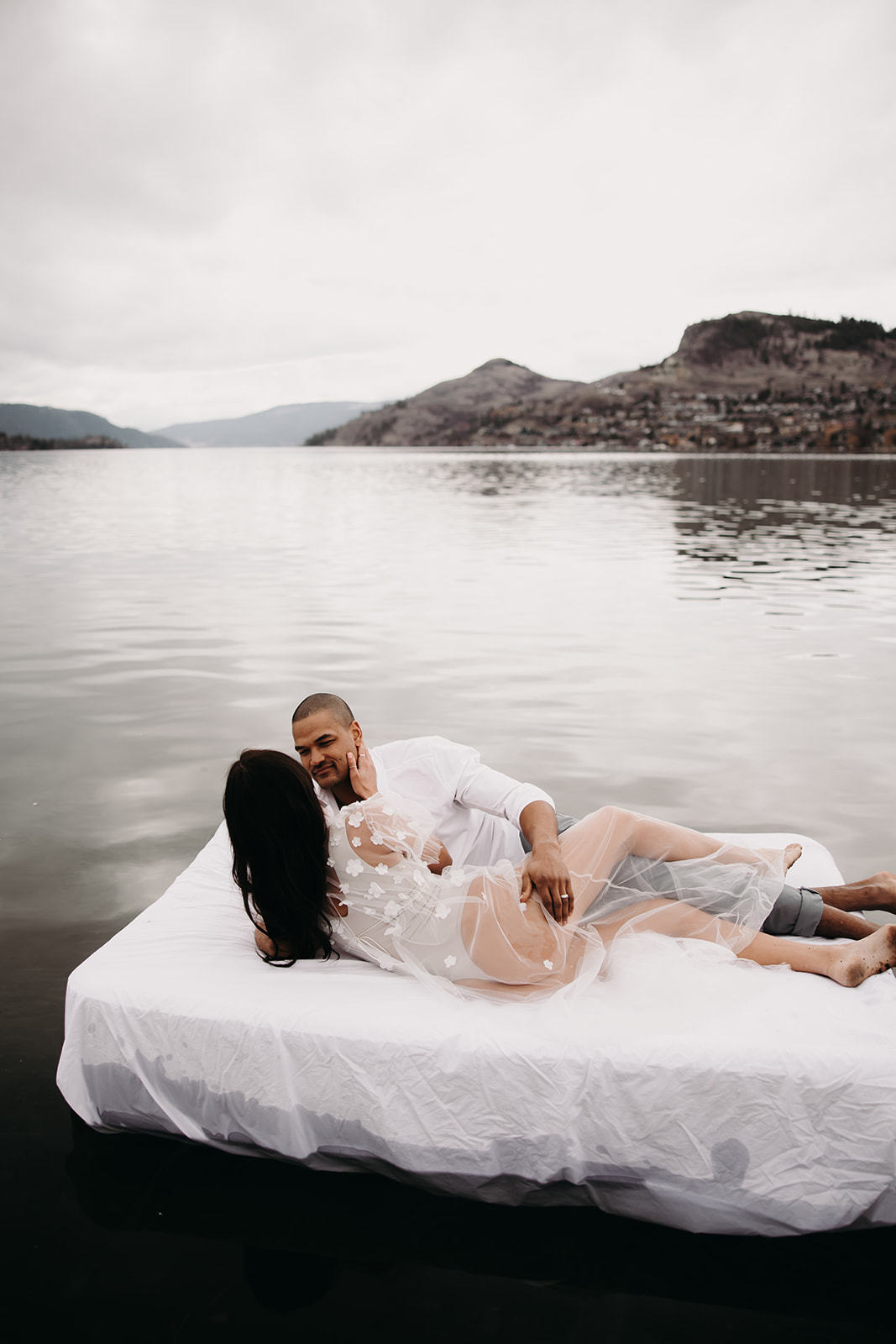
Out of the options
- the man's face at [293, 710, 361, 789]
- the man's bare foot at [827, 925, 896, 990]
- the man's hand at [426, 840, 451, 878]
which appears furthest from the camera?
the man's hand at [426, 840, 451, 878]

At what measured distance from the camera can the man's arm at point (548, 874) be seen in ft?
9.88

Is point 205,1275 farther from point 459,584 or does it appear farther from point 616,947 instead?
point 459,584

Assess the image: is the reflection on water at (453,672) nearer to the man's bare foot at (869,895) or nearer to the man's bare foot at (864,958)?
the man's bare foot at (869,895)

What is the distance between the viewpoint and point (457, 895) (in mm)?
3000

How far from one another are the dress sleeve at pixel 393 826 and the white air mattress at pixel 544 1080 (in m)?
0.43

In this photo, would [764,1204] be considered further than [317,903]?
No

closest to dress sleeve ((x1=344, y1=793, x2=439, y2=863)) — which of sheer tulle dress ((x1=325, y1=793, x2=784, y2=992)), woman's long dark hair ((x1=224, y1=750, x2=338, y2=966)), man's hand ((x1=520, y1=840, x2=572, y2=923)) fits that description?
sheer tulle dress ((x1=325, y1=793, x2=784, y2=992))

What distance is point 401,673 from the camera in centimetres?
908

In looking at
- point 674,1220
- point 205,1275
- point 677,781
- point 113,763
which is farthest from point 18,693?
point 674,1220

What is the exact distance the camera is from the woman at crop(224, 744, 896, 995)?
9.44 feet

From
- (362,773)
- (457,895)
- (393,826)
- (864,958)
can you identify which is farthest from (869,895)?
(362,773)

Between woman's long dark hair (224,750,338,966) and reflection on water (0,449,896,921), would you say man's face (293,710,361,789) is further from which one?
reflection on water (0,449,896,921)

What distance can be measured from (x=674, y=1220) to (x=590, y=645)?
315 inches

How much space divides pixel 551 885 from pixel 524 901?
0.34 ft
